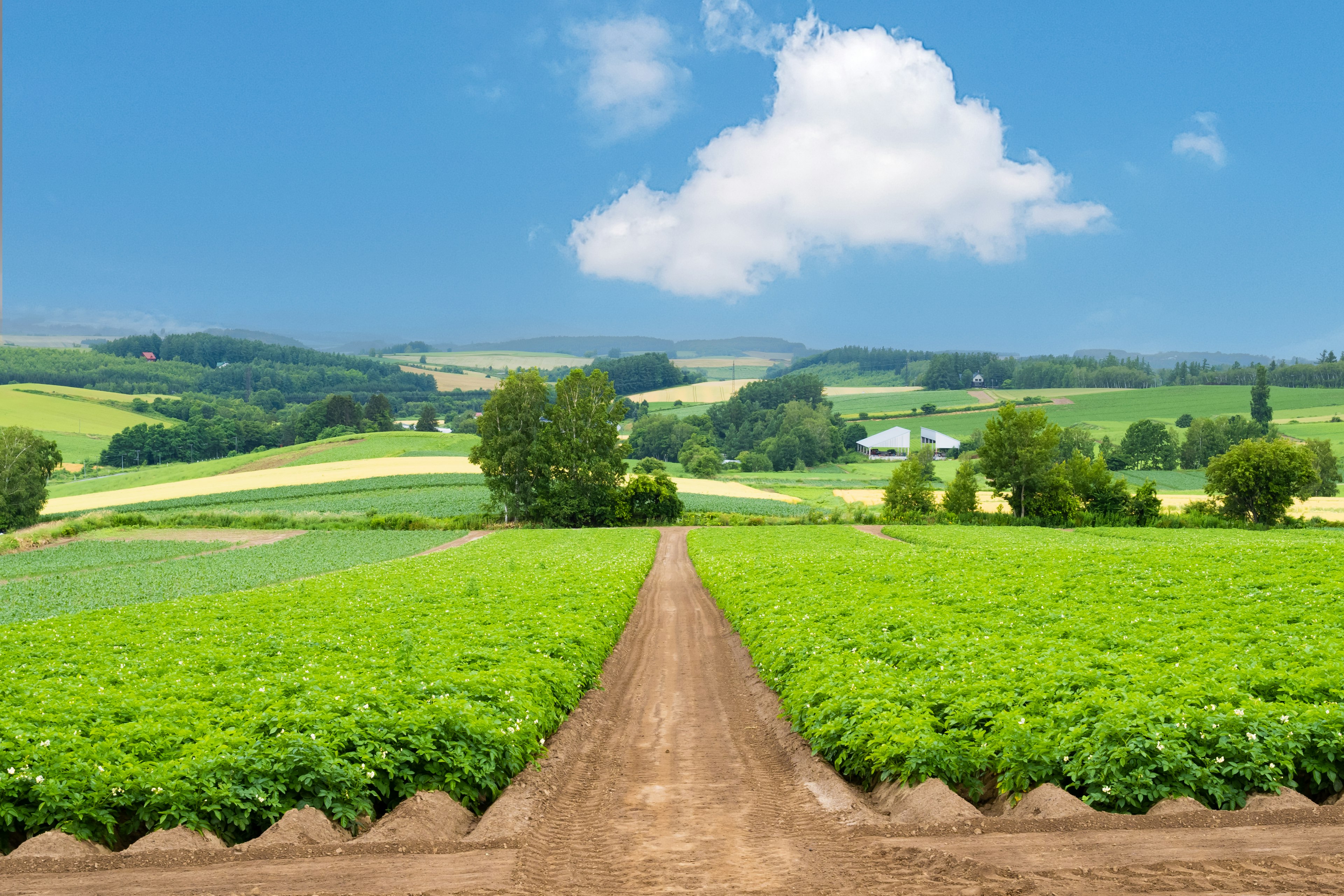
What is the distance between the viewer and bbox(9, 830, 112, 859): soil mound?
8.84m

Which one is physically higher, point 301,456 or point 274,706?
point 274,706

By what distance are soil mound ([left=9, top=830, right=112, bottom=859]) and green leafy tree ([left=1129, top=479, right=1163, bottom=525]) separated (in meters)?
79.2

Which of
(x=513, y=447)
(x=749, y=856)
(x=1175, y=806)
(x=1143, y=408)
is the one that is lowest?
(x=749, y=856)

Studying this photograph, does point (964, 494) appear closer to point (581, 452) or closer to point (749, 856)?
point (581, 452)

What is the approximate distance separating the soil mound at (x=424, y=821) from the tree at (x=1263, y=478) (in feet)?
258

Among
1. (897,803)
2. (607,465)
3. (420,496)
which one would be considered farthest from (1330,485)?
(897,803)

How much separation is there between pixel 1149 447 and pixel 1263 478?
71032mm

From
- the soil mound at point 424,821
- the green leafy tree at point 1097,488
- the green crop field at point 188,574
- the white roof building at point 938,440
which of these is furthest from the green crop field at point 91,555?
the white roof building at point 938,440

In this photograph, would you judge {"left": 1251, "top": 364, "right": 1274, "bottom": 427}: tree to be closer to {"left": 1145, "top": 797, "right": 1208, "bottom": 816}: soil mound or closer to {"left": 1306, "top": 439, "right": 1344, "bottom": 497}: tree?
{"left": 1306, "top": 439, "right": 1344, "bottom": 497}: tree

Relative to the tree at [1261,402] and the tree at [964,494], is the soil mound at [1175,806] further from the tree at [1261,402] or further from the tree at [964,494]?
the tree at [1261,402]

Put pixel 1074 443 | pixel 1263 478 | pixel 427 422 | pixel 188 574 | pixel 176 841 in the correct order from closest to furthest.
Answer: pixel 176 841, pixel 188 574, pixel 1263 478, pixel 1074 443, pixel 427 422

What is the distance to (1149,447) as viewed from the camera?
13138cm

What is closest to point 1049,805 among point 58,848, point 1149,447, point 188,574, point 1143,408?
point 58,848

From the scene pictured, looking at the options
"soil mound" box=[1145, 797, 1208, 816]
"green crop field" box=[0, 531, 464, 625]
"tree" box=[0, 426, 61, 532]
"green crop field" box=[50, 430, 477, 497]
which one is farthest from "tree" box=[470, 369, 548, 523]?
"soil mound" box=[1145, 797, 1208, 816]
